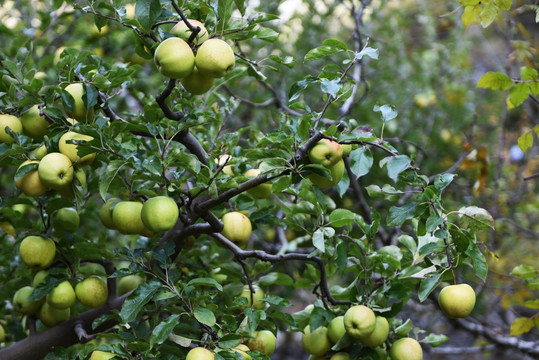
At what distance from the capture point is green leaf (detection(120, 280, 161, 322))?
4.57 feet

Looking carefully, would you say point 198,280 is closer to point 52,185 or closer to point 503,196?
point 52,185

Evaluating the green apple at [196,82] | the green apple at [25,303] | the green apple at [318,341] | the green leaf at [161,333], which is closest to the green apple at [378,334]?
the green apple at [318,341]

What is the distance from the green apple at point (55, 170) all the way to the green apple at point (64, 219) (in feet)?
1.03

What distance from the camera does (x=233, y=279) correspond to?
1.88m

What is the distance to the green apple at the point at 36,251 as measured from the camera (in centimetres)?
163

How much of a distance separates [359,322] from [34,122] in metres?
1.06

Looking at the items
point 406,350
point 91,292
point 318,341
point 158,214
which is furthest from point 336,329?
point 91,292

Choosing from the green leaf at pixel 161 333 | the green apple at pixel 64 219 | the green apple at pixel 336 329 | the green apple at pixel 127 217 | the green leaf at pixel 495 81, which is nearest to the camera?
the green leaf at pixel 161 333

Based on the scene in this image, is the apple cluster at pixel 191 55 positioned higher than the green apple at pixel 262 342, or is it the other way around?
the apple cluster at pixel 191 55

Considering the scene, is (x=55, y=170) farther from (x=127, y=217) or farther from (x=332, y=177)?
(x=332, y=177)

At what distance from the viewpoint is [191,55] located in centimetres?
129

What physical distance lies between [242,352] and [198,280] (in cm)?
22

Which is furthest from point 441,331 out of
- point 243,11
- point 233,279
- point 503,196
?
point 243,11

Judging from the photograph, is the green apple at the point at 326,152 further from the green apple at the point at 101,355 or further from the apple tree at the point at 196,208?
the green apple at the point at 101,355
